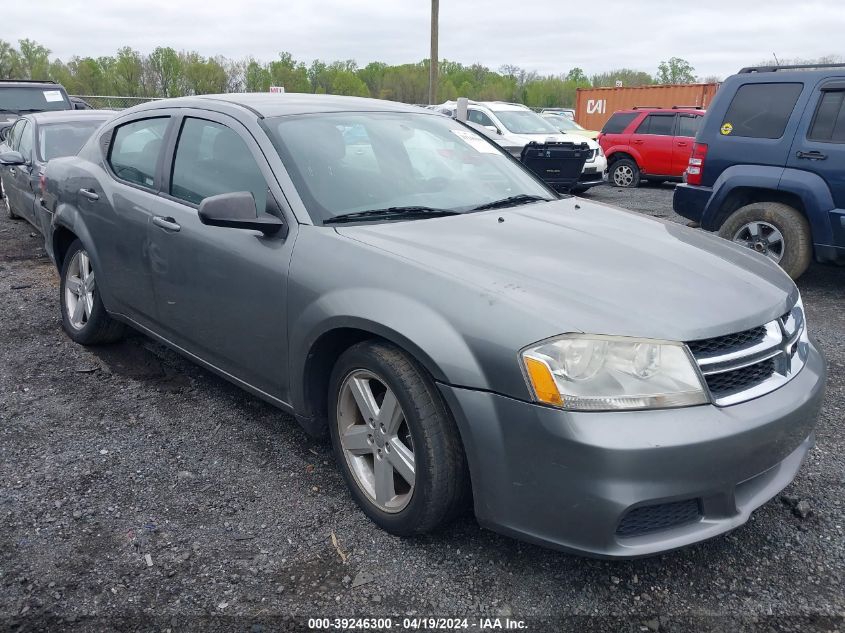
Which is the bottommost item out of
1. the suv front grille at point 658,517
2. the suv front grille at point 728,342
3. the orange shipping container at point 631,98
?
the suv front grille at point 658,517


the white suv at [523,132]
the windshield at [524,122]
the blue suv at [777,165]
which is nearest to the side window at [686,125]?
the white suv at [523,132]

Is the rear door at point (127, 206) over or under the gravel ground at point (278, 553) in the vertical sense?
over

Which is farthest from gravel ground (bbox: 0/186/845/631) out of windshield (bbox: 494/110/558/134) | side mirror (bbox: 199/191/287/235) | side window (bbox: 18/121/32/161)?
windshield (bbox: 494/110/558/134)

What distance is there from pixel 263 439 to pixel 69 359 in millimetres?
1873

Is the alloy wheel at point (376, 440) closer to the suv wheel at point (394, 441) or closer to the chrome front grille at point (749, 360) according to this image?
the suv wheel at point (394, 441)

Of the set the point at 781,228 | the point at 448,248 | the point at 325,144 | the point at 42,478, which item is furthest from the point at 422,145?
the point at 781,228

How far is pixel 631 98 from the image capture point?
958 inches

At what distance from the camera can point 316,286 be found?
267 cm

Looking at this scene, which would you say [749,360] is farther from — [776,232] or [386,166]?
[776,232]

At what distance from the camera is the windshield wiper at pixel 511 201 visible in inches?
127

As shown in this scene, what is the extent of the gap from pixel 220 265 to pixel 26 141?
6.44 meters

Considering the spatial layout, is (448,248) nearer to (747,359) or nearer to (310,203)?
(310,203)

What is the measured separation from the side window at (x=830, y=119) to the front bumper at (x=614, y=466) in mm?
4502

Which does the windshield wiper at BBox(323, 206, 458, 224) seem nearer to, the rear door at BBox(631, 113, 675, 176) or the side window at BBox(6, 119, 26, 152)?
the side window at BBox(6, 119, 26, 152)
